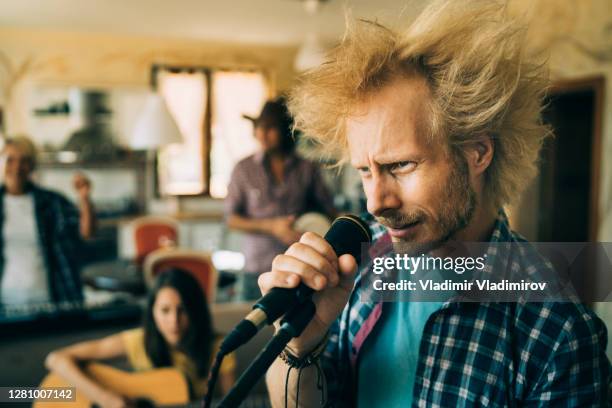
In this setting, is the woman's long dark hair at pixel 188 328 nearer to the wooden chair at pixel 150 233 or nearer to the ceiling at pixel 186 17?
the wooden chair at pixel 150 233

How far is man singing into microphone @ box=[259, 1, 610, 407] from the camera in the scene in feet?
1.84

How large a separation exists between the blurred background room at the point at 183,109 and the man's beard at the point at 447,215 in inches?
77.5

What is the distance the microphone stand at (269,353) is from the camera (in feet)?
1.58

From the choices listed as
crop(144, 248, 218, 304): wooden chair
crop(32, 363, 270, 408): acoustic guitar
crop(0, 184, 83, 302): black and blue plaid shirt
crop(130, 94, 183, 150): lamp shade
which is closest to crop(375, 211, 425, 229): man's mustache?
crop(32, 363, 270, 408): acoustic guitar

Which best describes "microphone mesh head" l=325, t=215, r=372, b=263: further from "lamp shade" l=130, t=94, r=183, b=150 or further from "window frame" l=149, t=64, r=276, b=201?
"window frame" l=149, t=64, r=276, b=201

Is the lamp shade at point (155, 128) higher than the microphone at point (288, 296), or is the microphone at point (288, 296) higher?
the lamp shade at point (155, 128)

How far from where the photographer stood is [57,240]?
6.55 ft

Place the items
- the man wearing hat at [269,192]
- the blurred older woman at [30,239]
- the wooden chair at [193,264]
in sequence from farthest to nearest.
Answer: the wooden chair at [193,264], the man wearing hat at [269,192], the blurred older woman at [30,239]

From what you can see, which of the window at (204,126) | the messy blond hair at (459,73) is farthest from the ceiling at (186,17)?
the messy blond hair at (459,73)

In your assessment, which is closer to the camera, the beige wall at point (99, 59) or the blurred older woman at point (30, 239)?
the blurred older woman at point (30, 239)

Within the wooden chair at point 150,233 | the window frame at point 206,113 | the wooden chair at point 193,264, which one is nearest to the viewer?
the wooden chair at point 193,264

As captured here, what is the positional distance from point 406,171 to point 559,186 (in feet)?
10.0

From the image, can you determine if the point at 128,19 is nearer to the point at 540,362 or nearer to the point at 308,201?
the point at 308,201

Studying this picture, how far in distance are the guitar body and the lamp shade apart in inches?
52.3
